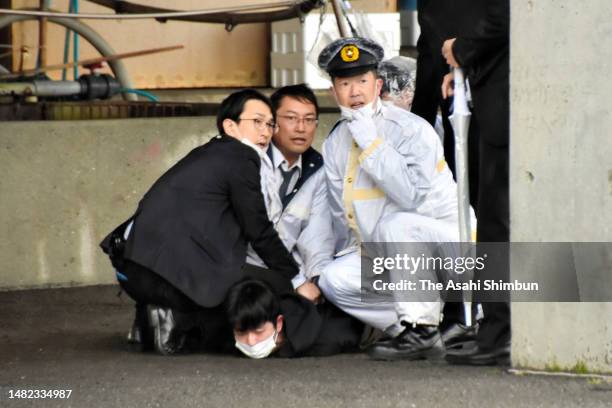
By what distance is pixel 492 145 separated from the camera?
5.64 m

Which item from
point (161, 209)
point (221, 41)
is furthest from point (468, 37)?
point (221, 41)

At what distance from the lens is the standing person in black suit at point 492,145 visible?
5.55m

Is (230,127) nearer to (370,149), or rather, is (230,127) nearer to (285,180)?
(285,180)

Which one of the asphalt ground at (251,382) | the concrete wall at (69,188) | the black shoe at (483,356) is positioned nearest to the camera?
the asphalt ground at (251,382)

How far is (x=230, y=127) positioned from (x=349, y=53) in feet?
1.89

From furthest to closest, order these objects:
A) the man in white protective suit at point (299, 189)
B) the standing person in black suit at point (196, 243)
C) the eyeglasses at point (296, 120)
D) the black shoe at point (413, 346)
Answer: the eyeglasses at point (296, 120) < the man in white protective suit at point (299, 189) < the standing person in black suit at point (196, 243) < the black shoe at point (413, 346)

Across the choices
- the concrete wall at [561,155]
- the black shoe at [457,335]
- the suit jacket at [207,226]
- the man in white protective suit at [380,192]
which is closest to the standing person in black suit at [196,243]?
the suit jacket at [207,226]

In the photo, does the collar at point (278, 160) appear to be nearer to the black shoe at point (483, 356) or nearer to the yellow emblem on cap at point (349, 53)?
the yellow emblem on cap at point (349, 53)

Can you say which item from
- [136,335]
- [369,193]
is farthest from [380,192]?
[136,335]

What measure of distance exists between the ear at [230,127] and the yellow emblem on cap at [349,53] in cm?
53

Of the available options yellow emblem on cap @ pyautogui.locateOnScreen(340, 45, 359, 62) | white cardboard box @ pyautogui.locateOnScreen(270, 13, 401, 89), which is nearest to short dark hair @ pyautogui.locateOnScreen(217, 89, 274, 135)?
yellow emblem on cap @ pyautogui.locateOnScreen(340, 45, 359, 62)

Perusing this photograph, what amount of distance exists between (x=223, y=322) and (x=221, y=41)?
17.9 ft

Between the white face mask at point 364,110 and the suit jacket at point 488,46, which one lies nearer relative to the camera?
the suit jacket at point 488,46

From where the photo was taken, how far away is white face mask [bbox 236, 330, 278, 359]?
5.96m
